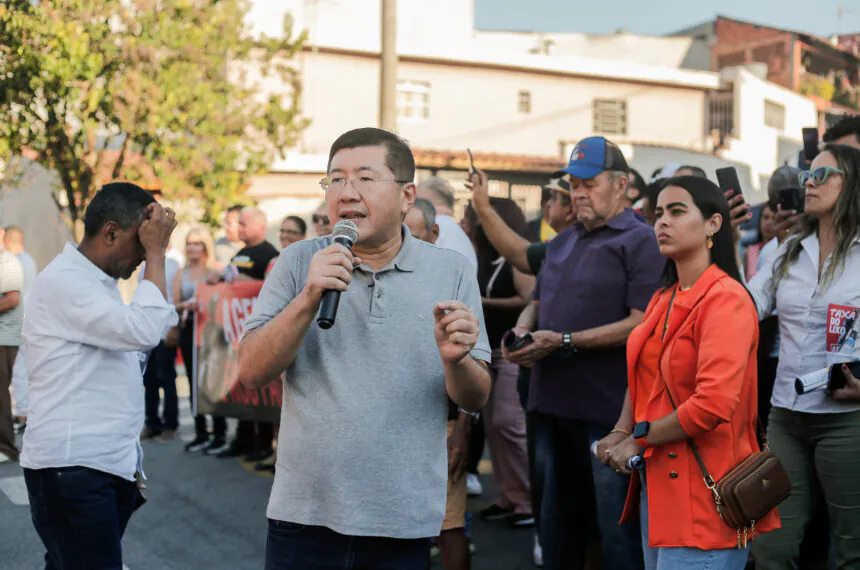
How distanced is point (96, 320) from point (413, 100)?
25.9m

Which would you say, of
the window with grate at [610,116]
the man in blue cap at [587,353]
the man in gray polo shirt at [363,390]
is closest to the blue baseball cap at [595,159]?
the man in blue cap at [587,353]

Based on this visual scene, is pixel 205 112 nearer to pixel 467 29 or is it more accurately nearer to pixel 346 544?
pixel 346 544

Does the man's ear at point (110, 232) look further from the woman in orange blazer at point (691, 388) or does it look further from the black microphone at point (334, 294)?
the woman in orange blazer at point (691, 388)

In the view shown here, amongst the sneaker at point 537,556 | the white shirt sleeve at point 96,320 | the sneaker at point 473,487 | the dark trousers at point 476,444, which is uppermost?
the white shirt sleeve at point 96,320

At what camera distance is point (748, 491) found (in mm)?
3107

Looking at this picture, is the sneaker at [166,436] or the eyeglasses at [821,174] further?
the sneaker at [166,436]

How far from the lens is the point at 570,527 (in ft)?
15.4

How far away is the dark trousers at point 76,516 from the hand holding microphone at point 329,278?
1634mm

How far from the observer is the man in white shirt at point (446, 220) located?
18.5ft

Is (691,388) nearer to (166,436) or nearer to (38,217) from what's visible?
(166,436)

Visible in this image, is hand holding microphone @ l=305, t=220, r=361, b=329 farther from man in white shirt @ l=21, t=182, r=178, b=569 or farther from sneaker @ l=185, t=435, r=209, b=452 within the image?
sneaker @ l=185, t=435, r=209, b=452

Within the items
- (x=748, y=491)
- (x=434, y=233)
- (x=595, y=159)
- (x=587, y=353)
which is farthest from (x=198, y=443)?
(x=748, y=491)

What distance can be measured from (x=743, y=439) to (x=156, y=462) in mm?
6536

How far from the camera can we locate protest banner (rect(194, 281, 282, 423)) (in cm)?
855
